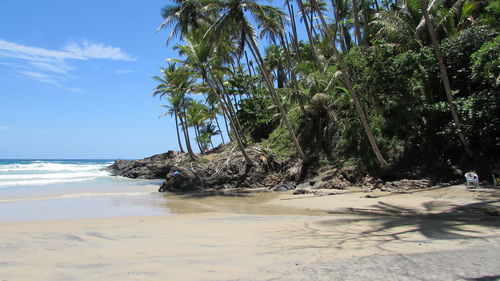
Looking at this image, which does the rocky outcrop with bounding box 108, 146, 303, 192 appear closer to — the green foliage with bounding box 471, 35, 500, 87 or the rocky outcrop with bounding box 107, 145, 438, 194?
the rocky outcrop with bounding box 107, 145, 438, 194

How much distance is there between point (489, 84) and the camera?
39.2 feet

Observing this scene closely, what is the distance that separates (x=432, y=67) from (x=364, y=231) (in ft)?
33.3

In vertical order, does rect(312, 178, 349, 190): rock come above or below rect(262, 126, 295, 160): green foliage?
below

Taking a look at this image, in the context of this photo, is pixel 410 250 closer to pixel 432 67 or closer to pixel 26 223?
pixel 26 223

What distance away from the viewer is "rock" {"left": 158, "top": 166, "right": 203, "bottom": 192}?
55.5 feet

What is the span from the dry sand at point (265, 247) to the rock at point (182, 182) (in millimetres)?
7901

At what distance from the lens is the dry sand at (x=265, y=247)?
3.92 meters

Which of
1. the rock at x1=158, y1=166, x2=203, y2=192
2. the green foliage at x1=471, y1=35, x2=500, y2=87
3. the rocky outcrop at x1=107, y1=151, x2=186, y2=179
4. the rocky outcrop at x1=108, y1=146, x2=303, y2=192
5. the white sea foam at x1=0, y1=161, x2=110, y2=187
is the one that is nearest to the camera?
the green foliage at x1=471, y1=35, x2=500, y2=87

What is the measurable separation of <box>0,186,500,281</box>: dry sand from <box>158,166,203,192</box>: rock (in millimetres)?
7901

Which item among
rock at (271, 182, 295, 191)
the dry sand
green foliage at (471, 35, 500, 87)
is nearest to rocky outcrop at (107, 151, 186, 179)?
rock at (271, 182, 295, 191)

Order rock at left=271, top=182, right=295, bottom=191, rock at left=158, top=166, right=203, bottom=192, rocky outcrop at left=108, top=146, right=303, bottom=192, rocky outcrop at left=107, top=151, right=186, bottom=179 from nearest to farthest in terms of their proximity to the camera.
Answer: rock at left=271, top=182, right=295, bottom=191, rocky outcrop at left=108, top=146, right=303, bottom=192, rock at left=158, top=166, right=203, bottom=192, rocky outcrop at left=107, top=151, right=186, bottom=179

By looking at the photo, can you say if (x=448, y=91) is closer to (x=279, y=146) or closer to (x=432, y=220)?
(x=432, y=220)

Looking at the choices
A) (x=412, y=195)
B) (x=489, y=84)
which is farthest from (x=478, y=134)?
(x=412, y=195)

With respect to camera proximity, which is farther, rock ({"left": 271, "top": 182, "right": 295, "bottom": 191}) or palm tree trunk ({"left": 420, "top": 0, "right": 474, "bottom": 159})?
rock ({"left": 271, "top": 182, "right": 295, "bottom": 191})
